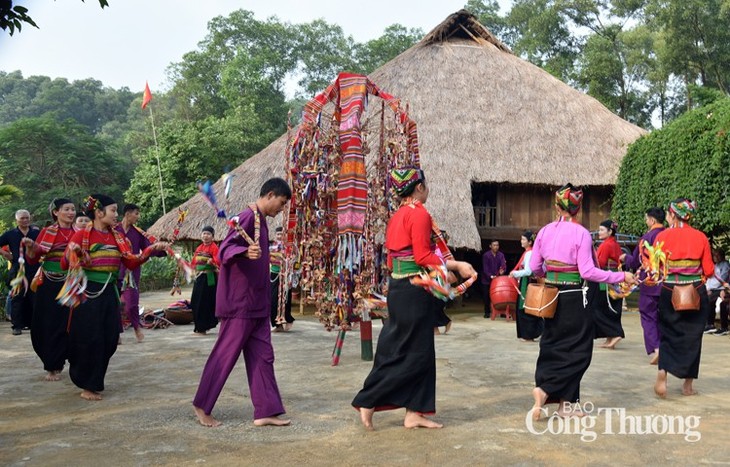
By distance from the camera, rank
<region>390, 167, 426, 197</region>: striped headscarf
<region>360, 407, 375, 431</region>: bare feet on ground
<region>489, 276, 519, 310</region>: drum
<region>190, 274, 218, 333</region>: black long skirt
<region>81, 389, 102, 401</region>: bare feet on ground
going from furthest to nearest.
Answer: <region>190, 274, 218, 333</region>: black long skirt
<region>489, 276, 519, 310</region>: drum
<region>81, 389, 102, 401</region>: bare feet on ground
<region>390, 167, 426, 197</region>: striped headscarf
<region>360, 407, 375, 431</region>: bare feet on ground

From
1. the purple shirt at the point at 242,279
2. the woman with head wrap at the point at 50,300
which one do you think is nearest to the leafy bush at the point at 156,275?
the woman with head wrap at the point at 50,300

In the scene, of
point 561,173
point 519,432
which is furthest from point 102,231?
point 561,173

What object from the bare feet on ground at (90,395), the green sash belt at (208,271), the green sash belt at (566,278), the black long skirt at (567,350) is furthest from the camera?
the green sash belt at (208,271)

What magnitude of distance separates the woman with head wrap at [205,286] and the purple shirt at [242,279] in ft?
18.3

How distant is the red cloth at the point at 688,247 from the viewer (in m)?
6.32

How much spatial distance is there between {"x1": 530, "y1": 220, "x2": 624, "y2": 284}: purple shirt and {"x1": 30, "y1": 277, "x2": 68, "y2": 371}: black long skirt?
15.4 ft

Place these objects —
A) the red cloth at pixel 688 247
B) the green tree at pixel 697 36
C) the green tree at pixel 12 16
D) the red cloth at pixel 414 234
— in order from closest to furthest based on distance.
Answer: the green tree at pixel 12 16 < the red cloth at pixel 414 234 < the red cloth at pixel 688 247 < the green tree at pixel 697 36

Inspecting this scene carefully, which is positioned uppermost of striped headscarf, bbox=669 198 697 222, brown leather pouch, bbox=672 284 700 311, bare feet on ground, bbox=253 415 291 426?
striped headscarf, bbox=669 198 697 222

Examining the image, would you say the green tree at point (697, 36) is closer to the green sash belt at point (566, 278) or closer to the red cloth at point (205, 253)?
the red cloth at point (205, 253)

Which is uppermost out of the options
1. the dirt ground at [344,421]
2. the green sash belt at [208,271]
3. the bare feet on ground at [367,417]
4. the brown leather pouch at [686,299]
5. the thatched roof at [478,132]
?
the thatched roof at [478,132]

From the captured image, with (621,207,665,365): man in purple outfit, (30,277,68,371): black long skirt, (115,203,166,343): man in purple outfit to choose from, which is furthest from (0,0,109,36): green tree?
(621,207,665,365): man in purple outfit

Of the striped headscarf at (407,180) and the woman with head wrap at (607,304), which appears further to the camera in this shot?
the woman with head wrap at (607,304)

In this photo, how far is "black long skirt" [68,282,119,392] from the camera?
6.17 meters

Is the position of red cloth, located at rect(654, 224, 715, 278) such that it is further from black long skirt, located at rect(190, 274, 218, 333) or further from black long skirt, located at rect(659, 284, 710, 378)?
black long skirt, located at rect(190, 274, 218, 333)
